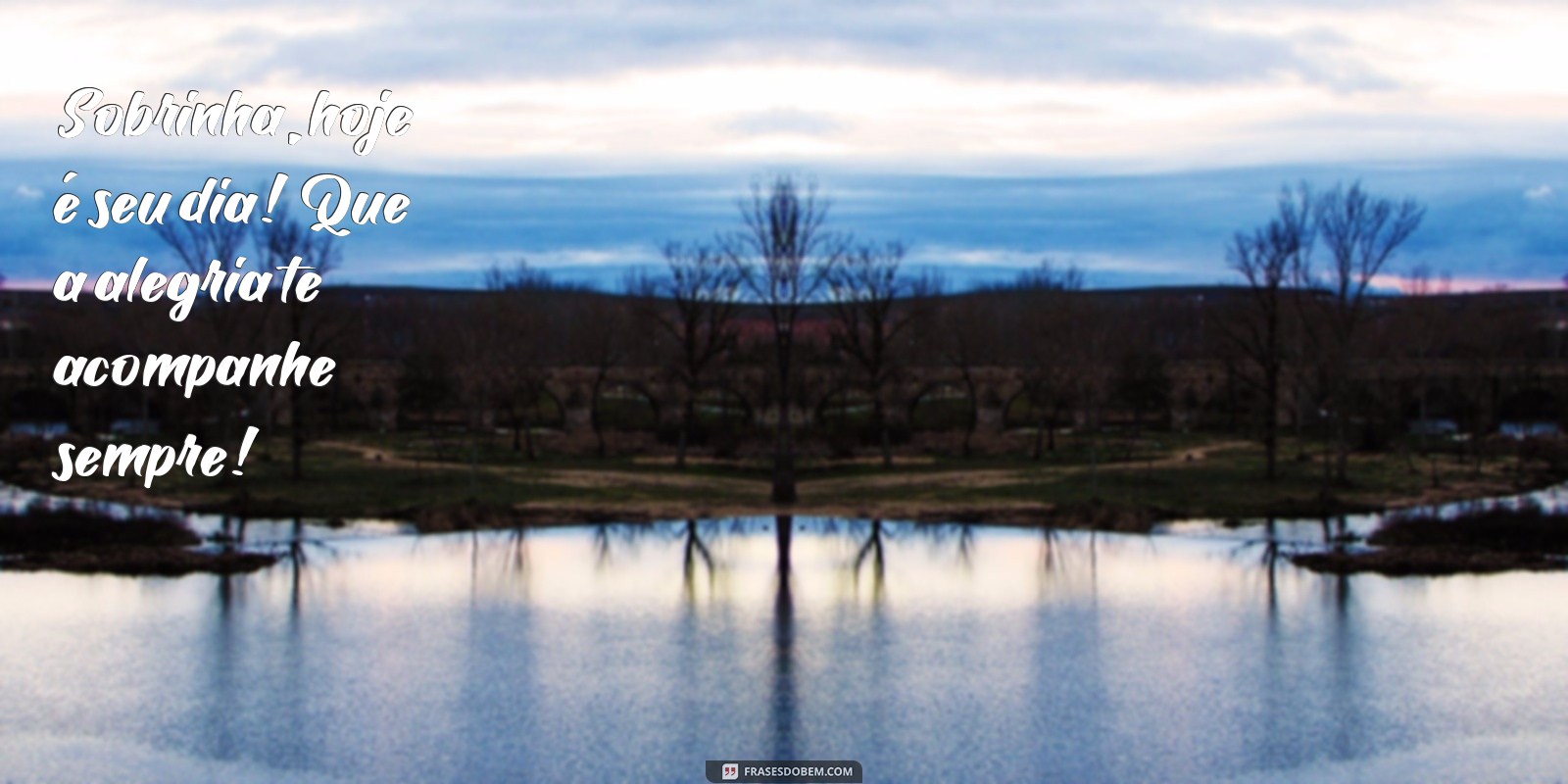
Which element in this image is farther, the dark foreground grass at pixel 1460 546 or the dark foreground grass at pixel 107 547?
the dark foreground grass at pixel 1460 546

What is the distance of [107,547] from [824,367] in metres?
30.7

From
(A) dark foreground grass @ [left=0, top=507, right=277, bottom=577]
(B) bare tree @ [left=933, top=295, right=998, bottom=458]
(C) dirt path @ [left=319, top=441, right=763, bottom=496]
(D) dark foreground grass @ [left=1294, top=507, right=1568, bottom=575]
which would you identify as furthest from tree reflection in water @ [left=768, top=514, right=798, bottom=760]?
(B) bare tree @ [left=933, top=295, right=998, bottom=458]

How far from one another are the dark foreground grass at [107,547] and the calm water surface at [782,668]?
4.25 ft

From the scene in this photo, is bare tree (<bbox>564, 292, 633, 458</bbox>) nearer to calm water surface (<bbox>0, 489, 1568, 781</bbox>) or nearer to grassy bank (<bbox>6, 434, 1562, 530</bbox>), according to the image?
grassy bank (<bbox>6, 434, 1562, 530</bbox>)

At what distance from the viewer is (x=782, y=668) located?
1054 inches

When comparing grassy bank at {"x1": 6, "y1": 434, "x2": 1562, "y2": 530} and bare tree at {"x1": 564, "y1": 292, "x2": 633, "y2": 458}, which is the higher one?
bare tree at {"x1": 564, "y1": 292, "x2": 633, "y2": 458}

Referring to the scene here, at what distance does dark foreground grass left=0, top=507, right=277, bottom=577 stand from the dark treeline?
31.3 feet

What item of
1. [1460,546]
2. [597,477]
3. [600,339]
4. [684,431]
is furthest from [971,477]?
[600,339]

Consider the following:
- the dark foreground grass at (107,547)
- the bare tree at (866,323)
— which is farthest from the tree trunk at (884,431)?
the dark foreground grass at (107,547)

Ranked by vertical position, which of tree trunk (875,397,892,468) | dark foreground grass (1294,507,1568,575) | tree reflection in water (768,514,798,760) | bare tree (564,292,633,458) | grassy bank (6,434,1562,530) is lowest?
tree reflection in water (768,514,798,760)

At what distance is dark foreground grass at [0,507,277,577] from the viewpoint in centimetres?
3585

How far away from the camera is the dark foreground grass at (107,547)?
3585 cm

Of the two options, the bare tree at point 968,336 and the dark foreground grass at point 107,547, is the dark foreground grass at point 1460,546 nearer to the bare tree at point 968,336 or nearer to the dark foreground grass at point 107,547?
the dark foreground grass at point 107,547

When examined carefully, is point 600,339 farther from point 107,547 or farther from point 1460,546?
point 1460,546
